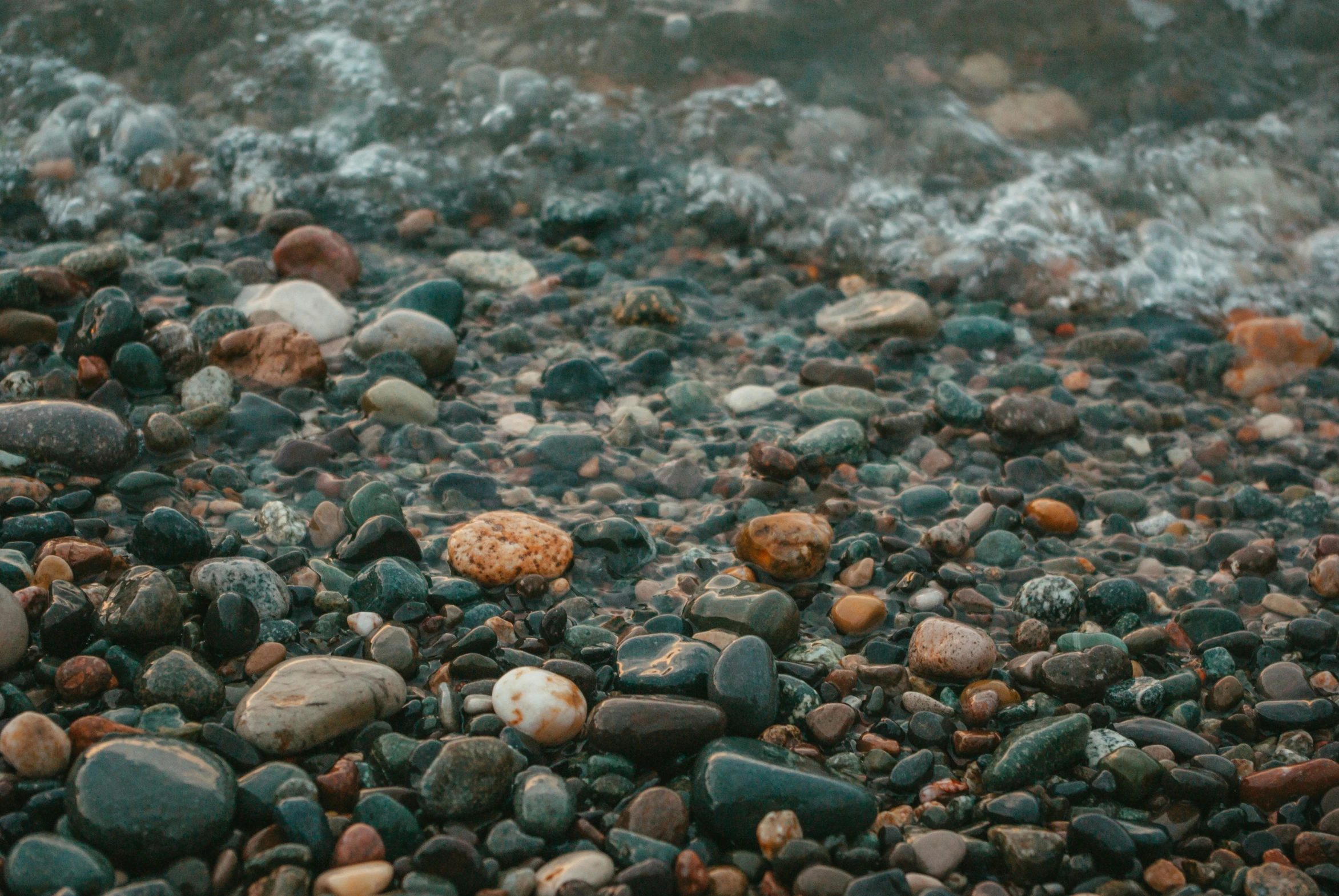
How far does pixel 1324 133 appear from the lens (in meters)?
5.40

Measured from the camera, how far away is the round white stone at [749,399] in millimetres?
3412

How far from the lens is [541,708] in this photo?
2002mm

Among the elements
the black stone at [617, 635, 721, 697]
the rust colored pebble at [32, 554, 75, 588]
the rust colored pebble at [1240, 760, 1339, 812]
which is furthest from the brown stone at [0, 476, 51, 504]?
the rust colored pebble at [1240, 760, 1339, 812]

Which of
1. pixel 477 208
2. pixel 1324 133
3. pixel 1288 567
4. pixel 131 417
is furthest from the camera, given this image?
pixel 1324 133

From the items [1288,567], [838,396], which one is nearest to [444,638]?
[838,396]

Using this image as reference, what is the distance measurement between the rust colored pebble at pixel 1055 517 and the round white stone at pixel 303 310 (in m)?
2.59

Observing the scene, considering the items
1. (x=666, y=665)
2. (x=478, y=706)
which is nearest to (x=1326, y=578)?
(x=666, y=665)

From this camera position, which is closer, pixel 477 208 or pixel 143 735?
pixel 143 735

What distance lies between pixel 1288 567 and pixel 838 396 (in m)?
1.49

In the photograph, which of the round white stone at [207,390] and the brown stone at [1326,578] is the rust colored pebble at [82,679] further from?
the brown stone at [1326,578]

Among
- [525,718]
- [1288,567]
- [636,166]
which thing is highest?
[636,166]

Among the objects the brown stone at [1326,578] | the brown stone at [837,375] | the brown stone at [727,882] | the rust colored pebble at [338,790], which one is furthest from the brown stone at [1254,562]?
the rust colored pebble at [338,790]

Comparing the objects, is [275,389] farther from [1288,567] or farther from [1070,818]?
[1288,567]

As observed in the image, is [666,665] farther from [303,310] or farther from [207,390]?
[303,310]
